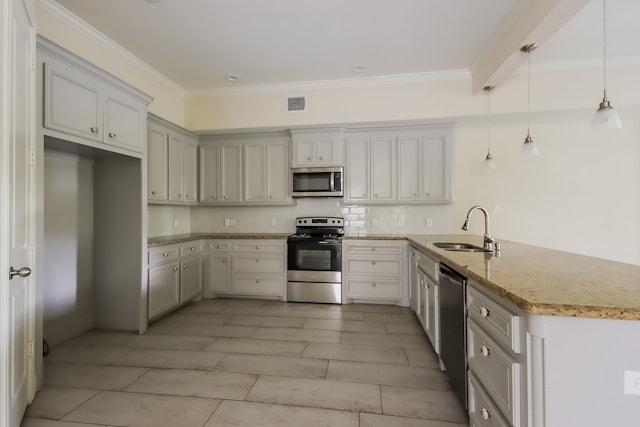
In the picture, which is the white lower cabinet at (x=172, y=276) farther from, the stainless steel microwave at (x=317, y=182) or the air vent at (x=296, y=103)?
the air vent at (x=296, y=103)

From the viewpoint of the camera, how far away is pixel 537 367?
99 cm

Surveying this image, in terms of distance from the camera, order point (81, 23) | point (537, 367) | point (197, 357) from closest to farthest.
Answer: point (537, 367)
point (197, 357)
point (81, 23)

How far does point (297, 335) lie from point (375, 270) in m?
1.39

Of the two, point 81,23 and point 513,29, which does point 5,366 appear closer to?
point 81,23

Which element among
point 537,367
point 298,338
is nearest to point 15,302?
point 298,338

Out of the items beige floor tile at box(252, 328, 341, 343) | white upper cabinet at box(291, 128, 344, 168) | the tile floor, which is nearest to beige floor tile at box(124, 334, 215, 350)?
the tile floor

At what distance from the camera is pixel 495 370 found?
127 cm

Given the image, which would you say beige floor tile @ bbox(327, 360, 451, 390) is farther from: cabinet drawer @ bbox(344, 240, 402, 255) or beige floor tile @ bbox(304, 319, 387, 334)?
cabinet drawer @ bbox(344, 240, 402, 255)

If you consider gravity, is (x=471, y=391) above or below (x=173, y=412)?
above

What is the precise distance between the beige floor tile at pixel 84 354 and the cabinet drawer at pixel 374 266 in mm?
2518

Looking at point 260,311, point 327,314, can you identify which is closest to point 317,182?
point 327,314

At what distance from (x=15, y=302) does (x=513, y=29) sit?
4.08m

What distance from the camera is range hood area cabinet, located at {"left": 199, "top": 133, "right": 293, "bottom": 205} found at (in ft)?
13.6

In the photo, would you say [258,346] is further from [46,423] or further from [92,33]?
[92,33]
